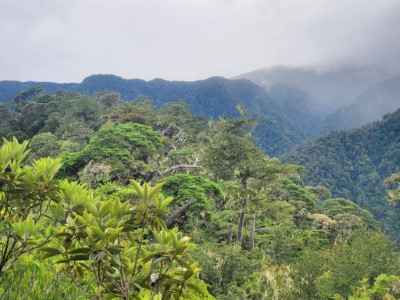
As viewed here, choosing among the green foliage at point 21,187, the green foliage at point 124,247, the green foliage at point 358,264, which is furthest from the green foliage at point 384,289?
the green foliage at point 21,187

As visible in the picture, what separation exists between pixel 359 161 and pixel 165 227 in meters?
90.0

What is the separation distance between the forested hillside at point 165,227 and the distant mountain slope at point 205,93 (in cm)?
12183

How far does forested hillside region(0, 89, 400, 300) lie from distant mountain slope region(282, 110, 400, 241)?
38.5m

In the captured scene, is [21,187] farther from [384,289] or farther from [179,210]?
[179,210]

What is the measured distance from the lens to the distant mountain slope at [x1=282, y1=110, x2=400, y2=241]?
6950cm

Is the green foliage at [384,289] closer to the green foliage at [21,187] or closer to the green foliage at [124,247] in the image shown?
the green foliage at [124,247]

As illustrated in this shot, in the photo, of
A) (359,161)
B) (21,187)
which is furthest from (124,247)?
(359,161)

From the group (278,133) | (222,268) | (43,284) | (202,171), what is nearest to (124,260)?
(43,284)

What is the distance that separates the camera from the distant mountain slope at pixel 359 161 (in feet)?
228

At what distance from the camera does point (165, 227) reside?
1.88m

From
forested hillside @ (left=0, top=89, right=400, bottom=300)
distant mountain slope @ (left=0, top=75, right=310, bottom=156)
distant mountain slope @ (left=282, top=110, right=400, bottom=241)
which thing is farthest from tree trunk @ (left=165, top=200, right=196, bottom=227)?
distant mountain slope @ (left=0, top=75, right=310, bottom=156)

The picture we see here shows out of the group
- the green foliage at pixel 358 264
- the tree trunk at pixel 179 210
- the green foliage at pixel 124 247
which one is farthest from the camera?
the tree trunk at pixel 179 210

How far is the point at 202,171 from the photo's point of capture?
22.8 m

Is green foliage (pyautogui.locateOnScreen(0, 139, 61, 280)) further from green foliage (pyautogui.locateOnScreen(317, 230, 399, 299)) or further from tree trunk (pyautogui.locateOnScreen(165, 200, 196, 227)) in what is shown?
tree trunk (pyautogui.locateOnScreen(165, 200, 196, 227))
